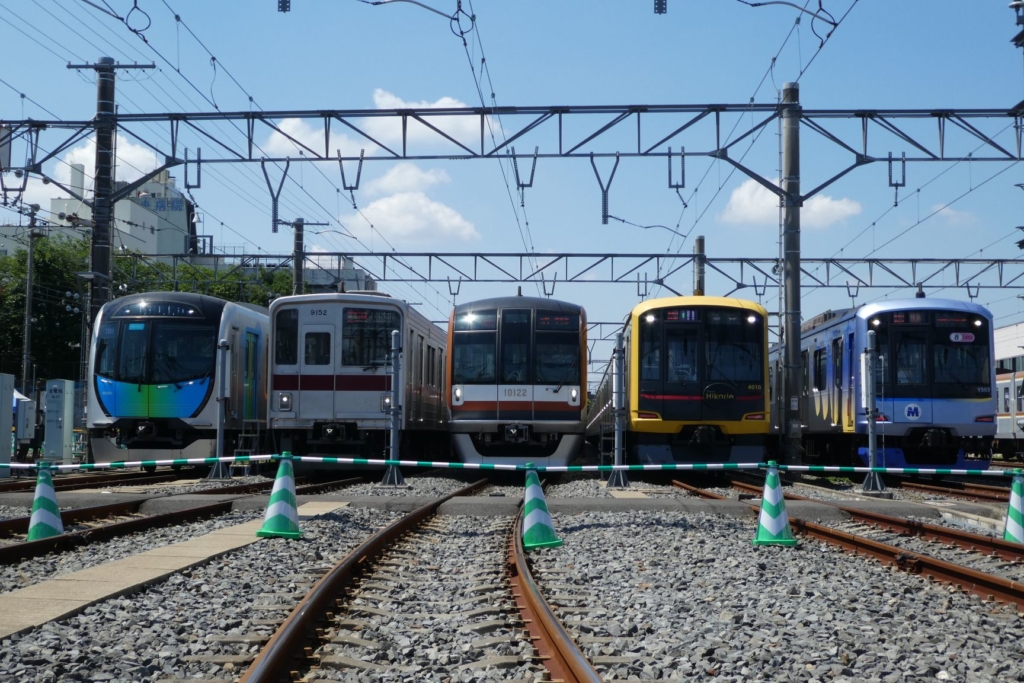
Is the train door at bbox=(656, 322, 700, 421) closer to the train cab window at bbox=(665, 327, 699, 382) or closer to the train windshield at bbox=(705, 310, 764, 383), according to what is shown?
the train cab window at bbox=(665, 327, 699, 382)

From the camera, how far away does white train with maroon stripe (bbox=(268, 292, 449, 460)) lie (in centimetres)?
2019

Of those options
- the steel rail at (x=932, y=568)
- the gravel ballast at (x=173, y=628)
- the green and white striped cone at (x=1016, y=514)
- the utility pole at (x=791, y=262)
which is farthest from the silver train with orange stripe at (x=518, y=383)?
the gravel ballast at (x=173, y=628)

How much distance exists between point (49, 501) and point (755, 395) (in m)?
12.7

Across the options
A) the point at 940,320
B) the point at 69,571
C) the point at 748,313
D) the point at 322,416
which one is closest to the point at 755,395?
the point at 748,313

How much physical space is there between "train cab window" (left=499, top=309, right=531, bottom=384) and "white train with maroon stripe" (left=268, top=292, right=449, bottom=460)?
186 centimetres

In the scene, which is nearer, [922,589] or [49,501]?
[922,589]

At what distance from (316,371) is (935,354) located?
1104cm

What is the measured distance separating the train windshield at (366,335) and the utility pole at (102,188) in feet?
16.9

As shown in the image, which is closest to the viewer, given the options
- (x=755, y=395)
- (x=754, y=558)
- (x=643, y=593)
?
(x=643, y=593)

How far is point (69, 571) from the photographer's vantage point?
8.16m

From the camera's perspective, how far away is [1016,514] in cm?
1042

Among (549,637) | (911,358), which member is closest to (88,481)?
(911,358)

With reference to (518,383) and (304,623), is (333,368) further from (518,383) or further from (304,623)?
(304,623)

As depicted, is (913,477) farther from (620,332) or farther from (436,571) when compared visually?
(436,571)
